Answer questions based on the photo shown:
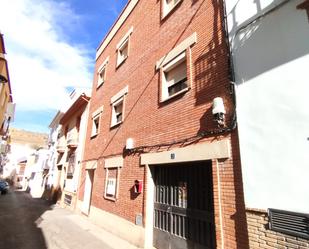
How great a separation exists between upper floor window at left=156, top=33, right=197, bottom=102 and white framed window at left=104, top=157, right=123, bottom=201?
11.2 ft

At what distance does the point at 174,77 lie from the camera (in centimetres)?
738

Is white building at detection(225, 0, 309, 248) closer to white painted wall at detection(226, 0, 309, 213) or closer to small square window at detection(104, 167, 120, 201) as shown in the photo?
white painted wall at detection(226, 0, 309, 213)

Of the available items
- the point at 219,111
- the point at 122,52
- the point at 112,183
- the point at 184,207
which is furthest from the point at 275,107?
the point at 122,52

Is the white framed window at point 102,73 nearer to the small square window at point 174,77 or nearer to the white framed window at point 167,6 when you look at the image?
the white framed window at point 167,6

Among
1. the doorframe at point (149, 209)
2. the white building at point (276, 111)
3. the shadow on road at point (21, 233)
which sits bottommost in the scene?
the shadow on road at point (21, 233)

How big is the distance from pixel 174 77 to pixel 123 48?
5510 millimetres

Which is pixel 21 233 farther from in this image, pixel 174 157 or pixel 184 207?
pixel 174 157

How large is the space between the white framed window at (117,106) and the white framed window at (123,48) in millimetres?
1704

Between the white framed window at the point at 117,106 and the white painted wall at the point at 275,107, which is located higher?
the white framed window at the point at 117,106

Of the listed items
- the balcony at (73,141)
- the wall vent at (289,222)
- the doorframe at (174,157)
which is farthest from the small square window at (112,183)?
the balcony at (73,141)

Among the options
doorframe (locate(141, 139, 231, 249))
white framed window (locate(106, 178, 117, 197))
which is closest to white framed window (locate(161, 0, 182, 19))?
doorframe (locate(141, 139, 231, 249))

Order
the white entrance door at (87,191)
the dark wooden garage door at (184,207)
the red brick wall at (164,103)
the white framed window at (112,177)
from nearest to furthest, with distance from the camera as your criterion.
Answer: the red brick wall at (164,103) < the dark wooden garage door at (184,207) < the white framed window at (112,177) < the white entrance door at (87,191)

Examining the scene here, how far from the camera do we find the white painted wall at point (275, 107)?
369cm

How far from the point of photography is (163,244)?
6.57 metres
